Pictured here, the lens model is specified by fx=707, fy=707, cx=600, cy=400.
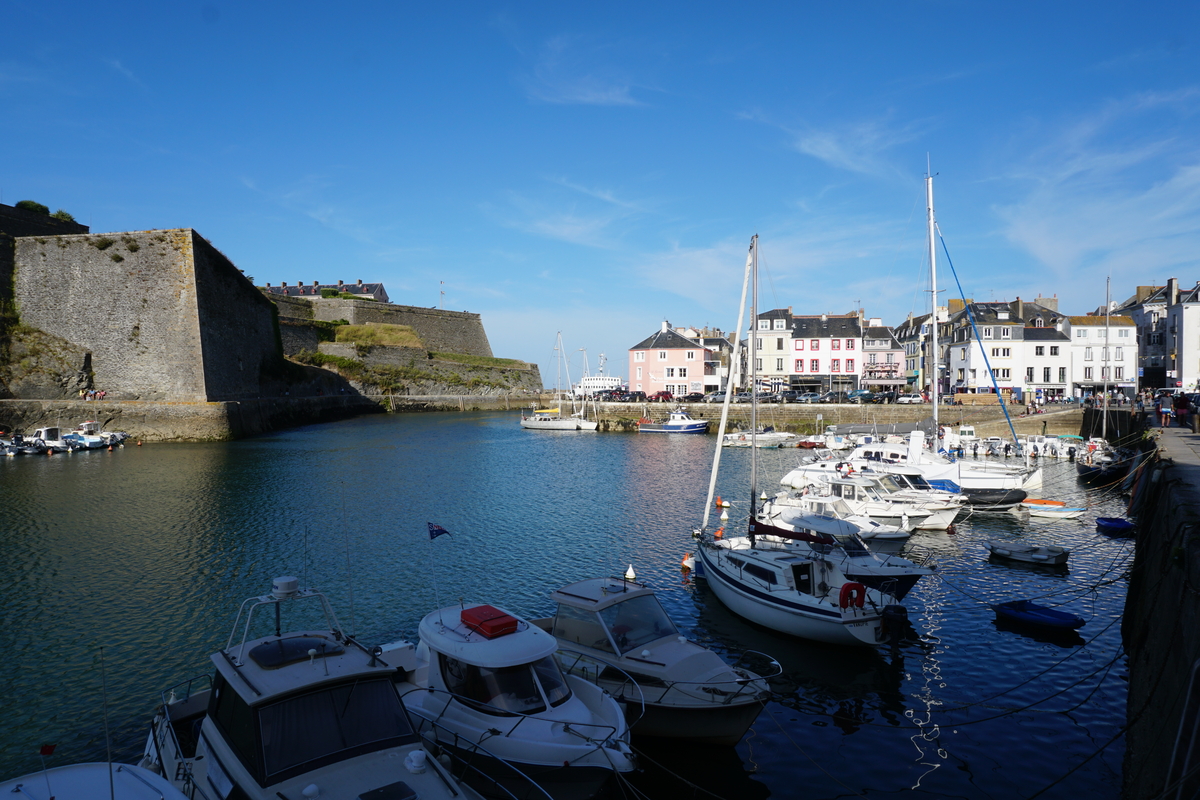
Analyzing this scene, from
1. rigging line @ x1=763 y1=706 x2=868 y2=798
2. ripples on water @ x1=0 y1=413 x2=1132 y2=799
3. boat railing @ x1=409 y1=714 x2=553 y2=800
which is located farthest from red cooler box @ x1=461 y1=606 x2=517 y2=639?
rigging line @ x1=763 y1=706 x2=868 y2=798

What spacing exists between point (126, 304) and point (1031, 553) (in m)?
46.4

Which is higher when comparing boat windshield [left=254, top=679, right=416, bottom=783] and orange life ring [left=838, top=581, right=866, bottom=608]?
boat windshield [left=254, top=679, right=416, bottom=783]

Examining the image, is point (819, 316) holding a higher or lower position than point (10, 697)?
higher

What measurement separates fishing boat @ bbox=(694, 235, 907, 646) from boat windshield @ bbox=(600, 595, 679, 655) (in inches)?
122

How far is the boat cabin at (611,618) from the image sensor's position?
29.3 ft

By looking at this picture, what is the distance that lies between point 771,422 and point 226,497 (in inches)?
1416

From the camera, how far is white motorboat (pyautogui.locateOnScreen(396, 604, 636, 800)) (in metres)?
6.64

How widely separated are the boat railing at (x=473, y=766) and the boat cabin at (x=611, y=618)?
2269 millimetres

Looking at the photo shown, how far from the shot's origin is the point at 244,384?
47812 millimetres

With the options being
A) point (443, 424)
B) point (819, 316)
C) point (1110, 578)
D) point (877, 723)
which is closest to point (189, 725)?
point (877, 723)

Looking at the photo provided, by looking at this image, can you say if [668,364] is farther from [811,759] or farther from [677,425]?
[811,759]

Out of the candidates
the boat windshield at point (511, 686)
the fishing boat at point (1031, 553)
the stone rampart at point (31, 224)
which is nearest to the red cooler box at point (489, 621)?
the boat windshield at point (511, 686)

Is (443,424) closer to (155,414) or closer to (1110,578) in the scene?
(155,414)

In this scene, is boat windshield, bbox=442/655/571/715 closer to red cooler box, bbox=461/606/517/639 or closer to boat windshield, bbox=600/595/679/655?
red cooler box, bbox=461/606/517/639
